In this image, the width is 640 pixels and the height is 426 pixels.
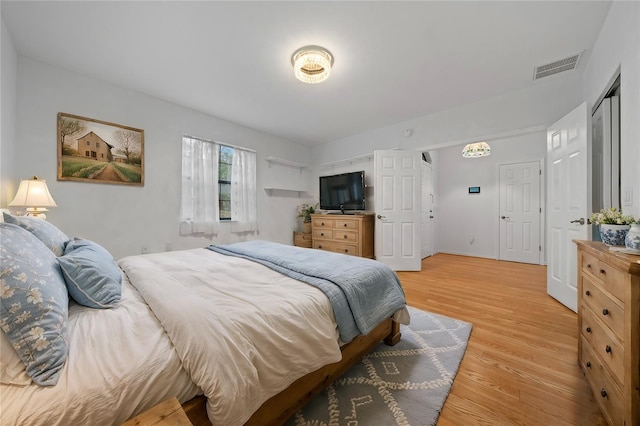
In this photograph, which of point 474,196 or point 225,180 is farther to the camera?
point 474,196

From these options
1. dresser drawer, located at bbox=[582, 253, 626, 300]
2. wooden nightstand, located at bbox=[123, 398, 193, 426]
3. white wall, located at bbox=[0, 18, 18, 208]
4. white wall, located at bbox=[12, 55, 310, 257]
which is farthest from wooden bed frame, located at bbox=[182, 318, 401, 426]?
white wall, located at bbox=[12, 55, 310, 257]

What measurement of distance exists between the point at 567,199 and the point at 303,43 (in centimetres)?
317

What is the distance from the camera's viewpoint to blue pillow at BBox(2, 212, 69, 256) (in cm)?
116

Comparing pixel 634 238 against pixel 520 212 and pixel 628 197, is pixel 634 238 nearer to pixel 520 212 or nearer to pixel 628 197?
pixel 628 197

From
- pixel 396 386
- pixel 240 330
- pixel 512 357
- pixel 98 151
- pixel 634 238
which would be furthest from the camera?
pixel 98 151

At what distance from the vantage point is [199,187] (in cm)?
369

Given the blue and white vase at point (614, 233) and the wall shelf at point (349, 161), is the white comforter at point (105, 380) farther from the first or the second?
the wall shelf at point (349, 161)

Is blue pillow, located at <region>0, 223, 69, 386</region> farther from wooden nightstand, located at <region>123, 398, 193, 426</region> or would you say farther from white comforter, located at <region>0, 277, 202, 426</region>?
wooden nightstand, located at <region>123, 398, 193, 426</region>

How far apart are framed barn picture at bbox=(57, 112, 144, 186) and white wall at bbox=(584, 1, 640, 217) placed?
4673mm

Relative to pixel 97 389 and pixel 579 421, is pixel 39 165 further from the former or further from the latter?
pixel 579 421

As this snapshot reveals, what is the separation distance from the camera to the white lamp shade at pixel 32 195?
6.75 ft

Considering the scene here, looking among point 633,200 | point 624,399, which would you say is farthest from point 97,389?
point 633,200

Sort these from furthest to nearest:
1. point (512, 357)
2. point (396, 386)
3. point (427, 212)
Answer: point (427, 212) < point (512, 357) < point (396, 386)

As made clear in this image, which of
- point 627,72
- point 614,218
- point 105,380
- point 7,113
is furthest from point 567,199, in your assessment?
point 7,113
